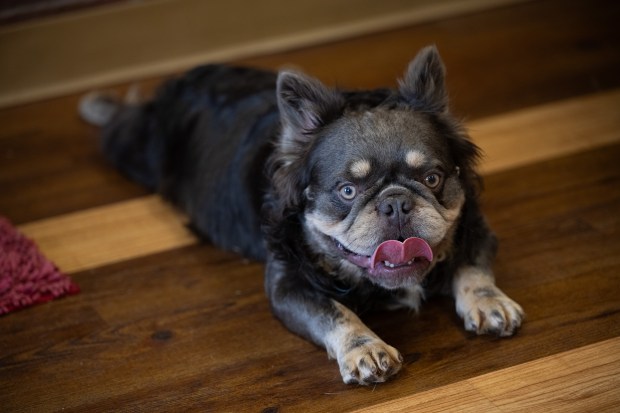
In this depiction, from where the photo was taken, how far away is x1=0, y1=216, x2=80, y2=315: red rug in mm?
3316

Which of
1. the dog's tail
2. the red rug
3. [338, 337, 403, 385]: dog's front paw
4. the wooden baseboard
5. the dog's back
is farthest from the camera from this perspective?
the wooden baseboard

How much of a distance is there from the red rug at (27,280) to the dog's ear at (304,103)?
112 cm

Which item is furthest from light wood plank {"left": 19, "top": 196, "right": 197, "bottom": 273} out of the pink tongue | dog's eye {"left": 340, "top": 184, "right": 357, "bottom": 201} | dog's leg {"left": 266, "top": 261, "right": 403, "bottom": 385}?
the pink tongue

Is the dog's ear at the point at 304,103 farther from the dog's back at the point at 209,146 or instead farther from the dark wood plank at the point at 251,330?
the dark wood plank at the point at 251,330

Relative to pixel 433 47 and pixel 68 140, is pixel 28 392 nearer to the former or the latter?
pixel 433 47

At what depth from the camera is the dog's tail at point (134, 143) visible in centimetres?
424

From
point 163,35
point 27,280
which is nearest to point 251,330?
point 27,280

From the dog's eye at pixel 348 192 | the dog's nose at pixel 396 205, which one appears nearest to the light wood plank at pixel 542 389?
the dog's nose at pixel 396 205

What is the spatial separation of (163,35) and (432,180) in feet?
11.3

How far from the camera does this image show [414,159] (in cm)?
272

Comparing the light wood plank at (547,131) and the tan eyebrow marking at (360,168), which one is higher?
the tan eyebrow marking at (360,168)

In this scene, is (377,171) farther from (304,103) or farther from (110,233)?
(110,233)

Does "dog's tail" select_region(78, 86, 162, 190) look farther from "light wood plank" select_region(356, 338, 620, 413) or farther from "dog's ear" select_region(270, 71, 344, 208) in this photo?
"light wood plank" select_region(356, 338, 620, 413)

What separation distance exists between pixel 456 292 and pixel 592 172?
1.18m
